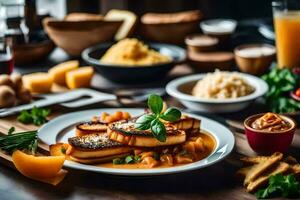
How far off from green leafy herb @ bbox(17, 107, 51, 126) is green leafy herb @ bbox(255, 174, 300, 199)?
2.77 feet

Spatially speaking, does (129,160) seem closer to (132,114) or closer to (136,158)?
(136,158)

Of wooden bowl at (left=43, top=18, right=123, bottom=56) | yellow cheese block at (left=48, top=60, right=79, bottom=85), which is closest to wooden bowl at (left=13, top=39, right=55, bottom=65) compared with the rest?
wooden bowl at (left=43, top=18, right=123, bottom=56)

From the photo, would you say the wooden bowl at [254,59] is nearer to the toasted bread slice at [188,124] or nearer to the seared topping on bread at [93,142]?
the toasted bread slice at [188,124]

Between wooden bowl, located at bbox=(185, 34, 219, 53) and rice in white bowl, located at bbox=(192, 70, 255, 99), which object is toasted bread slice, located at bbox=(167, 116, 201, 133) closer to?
rice in white bowl, located at bbox=(192, 70, 255, 99)

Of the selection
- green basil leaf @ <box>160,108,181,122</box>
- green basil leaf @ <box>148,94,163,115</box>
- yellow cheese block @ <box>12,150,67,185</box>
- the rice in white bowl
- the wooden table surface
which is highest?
green basil leaf @ <box>148,94,163,115</box>

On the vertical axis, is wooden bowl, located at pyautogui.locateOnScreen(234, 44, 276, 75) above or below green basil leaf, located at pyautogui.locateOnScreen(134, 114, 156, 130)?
below

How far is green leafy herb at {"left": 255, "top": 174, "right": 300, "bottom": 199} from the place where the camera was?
58.5 inches

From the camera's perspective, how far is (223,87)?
2.12 metres

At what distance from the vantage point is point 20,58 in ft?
8.94

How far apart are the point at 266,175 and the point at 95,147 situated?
1.45 feet

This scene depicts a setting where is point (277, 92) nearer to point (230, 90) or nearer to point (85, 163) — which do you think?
point (230, 90)

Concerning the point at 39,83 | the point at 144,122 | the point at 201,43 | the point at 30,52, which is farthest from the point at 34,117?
the point at 201,43

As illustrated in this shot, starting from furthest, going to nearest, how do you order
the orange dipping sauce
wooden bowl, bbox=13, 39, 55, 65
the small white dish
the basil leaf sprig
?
the small white dish → wooden bowl, bbox=13, 39, 55, 65 → the orange dipping sauce → the basil leaf sprig

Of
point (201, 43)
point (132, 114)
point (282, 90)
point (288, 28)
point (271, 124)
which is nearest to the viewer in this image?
point (271, 124)
